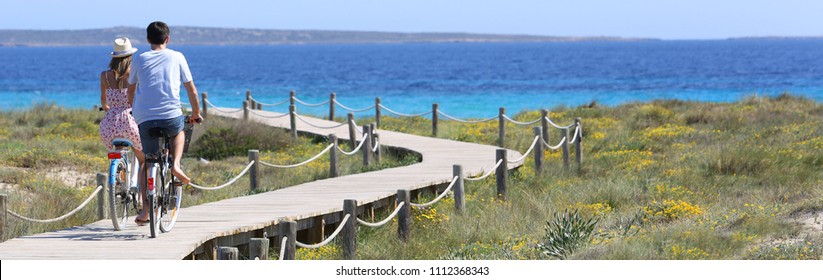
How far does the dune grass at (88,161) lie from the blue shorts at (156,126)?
6.74 feet

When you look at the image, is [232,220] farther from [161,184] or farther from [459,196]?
[459,196]

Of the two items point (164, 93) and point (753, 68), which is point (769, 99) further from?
point (753, 68)

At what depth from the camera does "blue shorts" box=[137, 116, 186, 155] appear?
8.92 metres

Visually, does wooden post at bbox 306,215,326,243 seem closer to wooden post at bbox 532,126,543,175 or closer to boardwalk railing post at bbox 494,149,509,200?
boardwalk railing post at bbox 494,149,509,200

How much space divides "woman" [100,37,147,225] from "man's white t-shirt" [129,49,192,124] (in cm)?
46

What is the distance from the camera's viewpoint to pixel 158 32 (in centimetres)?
882

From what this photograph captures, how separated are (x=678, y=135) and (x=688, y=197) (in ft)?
27.8

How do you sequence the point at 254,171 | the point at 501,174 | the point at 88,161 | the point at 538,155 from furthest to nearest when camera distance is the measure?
the point at 88,161
the point at 538,155
the point at 254,171
the point at 501,174

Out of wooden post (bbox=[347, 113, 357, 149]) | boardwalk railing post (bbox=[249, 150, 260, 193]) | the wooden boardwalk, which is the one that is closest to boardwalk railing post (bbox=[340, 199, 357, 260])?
the wooden boardwalk

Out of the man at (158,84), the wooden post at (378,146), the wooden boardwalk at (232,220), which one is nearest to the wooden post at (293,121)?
the wooden post at (378,146)

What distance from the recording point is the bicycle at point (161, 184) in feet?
29.6

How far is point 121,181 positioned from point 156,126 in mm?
994

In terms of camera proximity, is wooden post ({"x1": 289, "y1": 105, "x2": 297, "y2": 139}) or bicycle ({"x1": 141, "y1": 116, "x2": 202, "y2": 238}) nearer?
bicycle ({"x1": 141, "y1": 116, "x2": 202, "y2": 238})

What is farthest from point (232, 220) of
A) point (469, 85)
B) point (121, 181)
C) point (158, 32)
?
point (469, 85)
